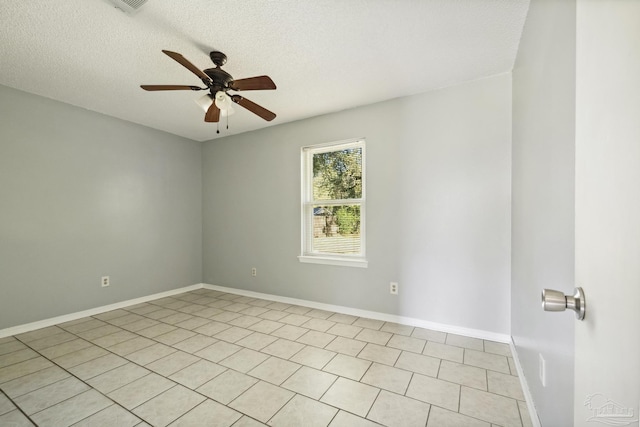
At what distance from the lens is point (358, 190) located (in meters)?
3.31

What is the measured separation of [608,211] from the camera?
0.52m

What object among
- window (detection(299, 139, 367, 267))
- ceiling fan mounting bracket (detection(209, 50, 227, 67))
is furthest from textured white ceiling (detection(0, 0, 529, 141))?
window (detection(299, 139, 367, 267))

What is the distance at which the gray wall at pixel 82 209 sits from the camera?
2.75 m

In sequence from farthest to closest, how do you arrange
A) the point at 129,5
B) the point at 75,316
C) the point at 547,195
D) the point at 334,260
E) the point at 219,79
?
the point at 334,260, the point at 75,316, the point at 219,79, the point at 129,5, the point at 547,195

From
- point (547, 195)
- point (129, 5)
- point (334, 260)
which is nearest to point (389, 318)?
point (334, 260)

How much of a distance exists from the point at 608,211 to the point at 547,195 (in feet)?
2.92

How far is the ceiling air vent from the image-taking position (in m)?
1.62

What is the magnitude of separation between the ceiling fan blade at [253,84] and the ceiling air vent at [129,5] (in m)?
0.66

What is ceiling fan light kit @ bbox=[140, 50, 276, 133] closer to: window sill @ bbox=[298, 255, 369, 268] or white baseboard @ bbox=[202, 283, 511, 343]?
window sill @ bbox=[298, 255, 369, 268]

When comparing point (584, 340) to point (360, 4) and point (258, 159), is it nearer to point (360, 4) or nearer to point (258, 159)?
point (360, 4)

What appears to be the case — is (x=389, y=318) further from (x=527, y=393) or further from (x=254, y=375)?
(x=254, y=375)

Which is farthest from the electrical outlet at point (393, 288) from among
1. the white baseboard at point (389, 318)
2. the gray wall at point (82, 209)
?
the gray wall at point (82, 209)

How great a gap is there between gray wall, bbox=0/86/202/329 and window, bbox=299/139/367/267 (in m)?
2.22

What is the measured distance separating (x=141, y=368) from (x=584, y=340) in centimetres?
269
